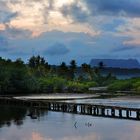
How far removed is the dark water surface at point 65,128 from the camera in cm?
7200

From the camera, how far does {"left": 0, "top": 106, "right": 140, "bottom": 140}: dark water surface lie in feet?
236

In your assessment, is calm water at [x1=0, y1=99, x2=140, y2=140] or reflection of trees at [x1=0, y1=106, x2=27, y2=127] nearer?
calm water at [x1=0, y1=99, x2=140, y2=140]

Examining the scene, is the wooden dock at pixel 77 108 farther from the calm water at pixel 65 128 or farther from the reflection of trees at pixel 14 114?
the calm water at pixel 65 128

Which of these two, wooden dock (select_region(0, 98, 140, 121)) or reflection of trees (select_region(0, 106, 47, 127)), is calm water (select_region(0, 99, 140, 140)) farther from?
wooden dock (select_region(0, 98, 140, 121))

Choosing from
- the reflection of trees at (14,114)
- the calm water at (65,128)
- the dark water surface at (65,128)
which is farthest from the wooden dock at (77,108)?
the calm water at (65,128)

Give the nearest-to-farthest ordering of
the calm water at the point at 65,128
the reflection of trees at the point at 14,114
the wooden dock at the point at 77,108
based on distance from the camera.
Result: the calm water at the point at 65,128
the reflection of trees at the point at 14,114
the wooden dock at the point at 77,108

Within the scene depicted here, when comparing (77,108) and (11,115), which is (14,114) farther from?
(77,108)

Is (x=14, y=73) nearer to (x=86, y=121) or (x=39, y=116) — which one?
(x=39, y=116)

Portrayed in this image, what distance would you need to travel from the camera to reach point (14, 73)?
182500 mm

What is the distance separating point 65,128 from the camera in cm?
8050

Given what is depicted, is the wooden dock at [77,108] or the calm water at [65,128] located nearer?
the calm water at [65,128]

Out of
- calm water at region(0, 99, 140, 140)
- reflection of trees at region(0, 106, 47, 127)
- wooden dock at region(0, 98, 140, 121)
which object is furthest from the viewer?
wooden dock at region(0, 98, 140, 121)

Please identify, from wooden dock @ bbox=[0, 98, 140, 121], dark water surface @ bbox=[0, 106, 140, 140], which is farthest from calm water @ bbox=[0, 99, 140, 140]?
wooden dock @ bbox=[0, 98, 140, 121]

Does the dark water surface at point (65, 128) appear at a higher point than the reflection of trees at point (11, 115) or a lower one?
lower
